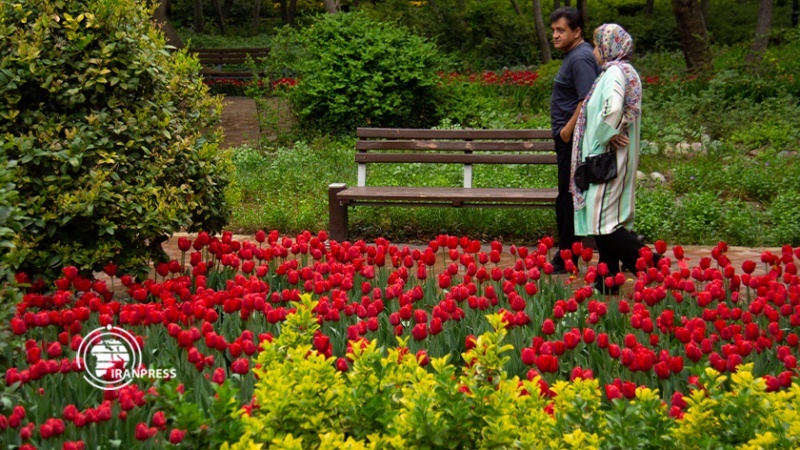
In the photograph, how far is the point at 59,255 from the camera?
228 inches

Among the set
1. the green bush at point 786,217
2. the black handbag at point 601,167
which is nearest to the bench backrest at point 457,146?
the green bush at point 786,217

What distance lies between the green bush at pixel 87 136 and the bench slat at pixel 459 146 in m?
3.33

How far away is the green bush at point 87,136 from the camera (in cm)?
573

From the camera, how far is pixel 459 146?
9.30 metres

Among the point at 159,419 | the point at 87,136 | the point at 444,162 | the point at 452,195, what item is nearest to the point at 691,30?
the point at 444,162

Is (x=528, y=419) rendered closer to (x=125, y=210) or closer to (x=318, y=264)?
(x=318, y=264)

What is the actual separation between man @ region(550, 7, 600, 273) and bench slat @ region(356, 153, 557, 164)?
1595mm

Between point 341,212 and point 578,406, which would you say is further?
point 341,212

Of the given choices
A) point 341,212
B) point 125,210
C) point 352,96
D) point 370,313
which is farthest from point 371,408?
point 352,96

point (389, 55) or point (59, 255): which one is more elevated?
point (389, 55)

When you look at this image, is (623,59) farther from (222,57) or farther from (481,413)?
(222,57)

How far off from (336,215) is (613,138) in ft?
9.46

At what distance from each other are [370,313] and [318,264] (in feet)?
3.79

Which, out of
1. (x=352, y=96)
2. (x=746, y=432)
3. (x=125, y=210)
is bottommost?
(x=746, y=432)
